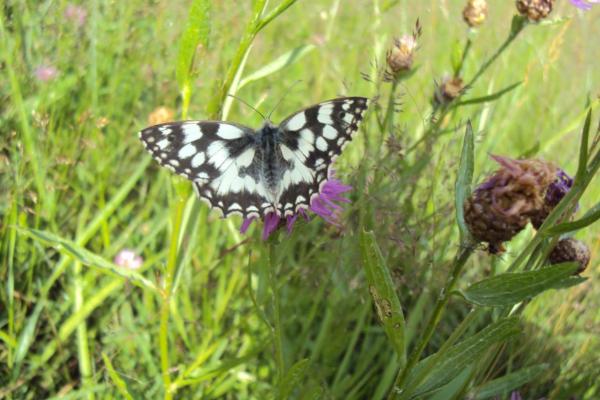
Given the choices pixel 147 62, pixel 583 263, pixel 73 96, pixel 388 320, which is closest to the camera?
pixel 388 320

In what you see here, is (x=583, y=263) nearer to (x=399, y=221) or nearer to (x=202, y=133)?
(x=399, y=221)

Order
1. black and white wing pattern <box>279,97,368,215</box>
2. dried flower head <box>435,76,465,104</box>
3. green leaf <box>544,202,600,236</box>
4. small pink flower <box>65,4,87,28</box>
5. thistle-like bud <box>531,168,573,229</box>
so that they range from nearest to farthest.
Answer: green leaf <box>544,202,600,236</box>, thistle-like bud <box>531,168,573,229</box>, black and white wing pattern <box>279,97,368,215</box>, dried flower head <box>435,76,465,104</box>, small pink flower <box>65,4,87,28</box>

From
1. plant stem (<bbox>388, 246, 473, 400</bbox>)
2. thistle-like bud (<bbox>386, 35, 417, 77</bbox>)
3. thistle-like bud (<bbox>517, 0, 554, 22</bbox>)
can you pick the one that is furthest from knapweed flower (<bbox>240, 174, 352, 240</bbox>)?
thistle-like bud (<bbox>517, 0, 554, 22</bbox>)

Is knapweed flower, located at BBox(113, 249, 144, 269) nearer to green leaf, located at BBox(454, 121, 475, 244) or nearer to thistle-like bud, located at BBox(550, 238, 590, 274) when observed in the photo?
green leaf, located at BBox(454, 121, 475, 244)

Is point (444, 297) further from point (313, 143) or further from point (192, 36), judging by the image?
point (192, 36)

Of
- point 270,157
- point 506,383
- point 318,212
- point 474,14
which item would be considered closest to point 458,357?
point 506,383

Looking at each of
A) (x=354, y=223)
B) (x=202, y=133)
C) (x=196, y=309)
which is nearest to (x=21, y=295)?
→ (x=196, y=309)
